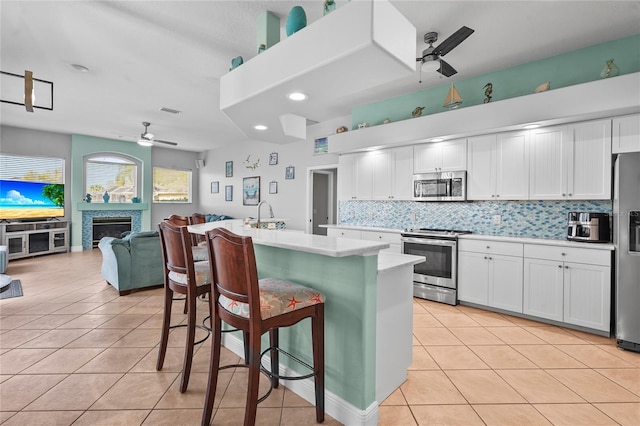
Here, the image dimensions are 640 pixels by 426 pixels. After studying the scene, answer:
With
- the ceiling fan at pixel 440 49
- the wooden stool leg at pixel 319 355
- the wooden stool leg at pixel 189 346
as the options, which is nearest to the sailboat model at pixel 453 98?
the ceiling fan at pixel 440 49

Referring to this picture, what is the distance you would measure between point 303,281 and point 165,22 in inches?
109

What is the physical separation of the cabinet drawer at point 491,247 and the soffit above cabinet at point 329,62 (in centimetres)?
256

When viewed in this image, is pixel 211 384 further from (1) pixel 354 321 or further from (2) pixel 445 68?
(2) pixel 445 68

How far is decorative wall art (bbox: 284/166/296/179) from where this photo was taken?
726 centimetres

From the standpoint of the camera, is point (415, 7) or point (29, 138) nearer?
point (415, 7)

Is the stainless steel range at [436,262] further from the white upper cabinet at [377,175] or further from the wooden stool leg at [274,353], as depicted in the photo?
the wooden stool leg at [274,353]

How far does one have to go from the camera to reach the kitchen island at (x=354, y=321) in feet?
5.88

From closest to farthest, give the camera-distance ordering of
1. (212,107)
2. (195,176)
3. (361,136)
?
(361,136)
(212,107)
(195,176)

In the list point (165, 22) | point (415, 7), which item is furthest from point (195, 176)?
point (415, 7)

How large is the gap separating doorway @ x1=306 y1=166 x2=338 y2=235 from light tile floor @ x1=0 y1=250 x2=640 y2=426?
390 centimetres

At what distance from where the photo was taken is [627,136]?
3064mm

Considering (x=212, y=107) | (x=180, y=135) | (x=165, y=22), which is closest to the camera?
(x=165, y=22)

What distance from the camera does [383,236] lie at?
15.7 feet

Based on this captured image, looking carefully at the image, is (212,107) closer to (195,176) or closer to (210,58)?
(210,58)
